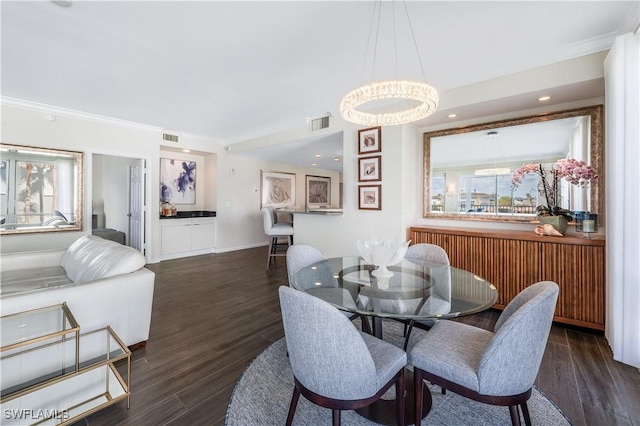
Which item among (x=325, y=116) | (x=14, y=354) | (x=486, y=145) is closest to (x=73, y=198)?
(x=14, y=354)

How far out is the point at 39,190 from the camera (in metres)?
4.07

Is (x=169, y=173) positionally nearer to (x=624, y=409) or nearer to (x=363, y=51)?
(x=363, y=51)

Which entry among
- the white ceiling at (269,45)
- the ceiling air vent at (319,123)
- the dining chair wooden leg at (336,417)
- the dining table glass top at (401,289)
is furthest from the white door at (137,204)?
the dining chair wooden leg at (336,417)

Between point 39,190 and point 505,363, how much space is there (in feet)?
19.2

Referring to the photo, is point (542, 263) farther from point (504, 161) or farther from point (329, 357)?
point (329, 357)

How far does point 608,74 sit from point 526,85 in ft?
1.86

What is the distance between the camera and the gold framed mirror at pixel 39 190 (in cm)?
384

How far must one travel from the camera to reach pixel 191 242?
5812mm

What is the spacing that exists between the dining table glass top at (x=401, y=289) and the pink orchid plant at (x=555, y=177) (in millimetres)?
1684

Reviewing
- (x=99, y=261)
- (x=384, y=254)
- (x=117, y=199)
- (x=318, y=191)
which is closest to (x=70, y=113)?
(x=117, y=199)

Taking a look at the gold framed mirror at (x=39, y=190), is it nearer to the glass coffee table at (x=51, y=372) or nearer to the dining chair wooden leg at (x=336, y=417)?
the glass coffee table at (x=51, y=372)

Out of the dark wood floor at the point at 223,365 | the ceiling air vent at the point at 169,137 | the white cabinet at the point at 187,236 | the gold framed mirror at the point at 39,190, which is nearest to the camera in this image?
the dark wood floor at the point at 223,365

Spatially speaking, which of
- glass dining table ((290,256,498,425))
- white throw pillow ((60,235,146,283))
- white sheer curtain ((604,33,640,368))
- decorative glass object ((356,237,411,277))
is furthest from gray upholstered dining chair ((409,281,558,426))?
white throw pillow ((60,235,146,283))

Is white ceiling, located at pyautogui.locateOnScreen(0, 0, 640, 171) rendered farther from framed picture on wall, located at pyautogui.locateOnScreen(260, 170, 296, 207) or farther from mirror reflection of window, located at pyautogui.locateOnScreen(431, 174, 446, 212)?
framed picture on wall, located at pyautogui.locateOnScreen(260, 170, 296, 207)
